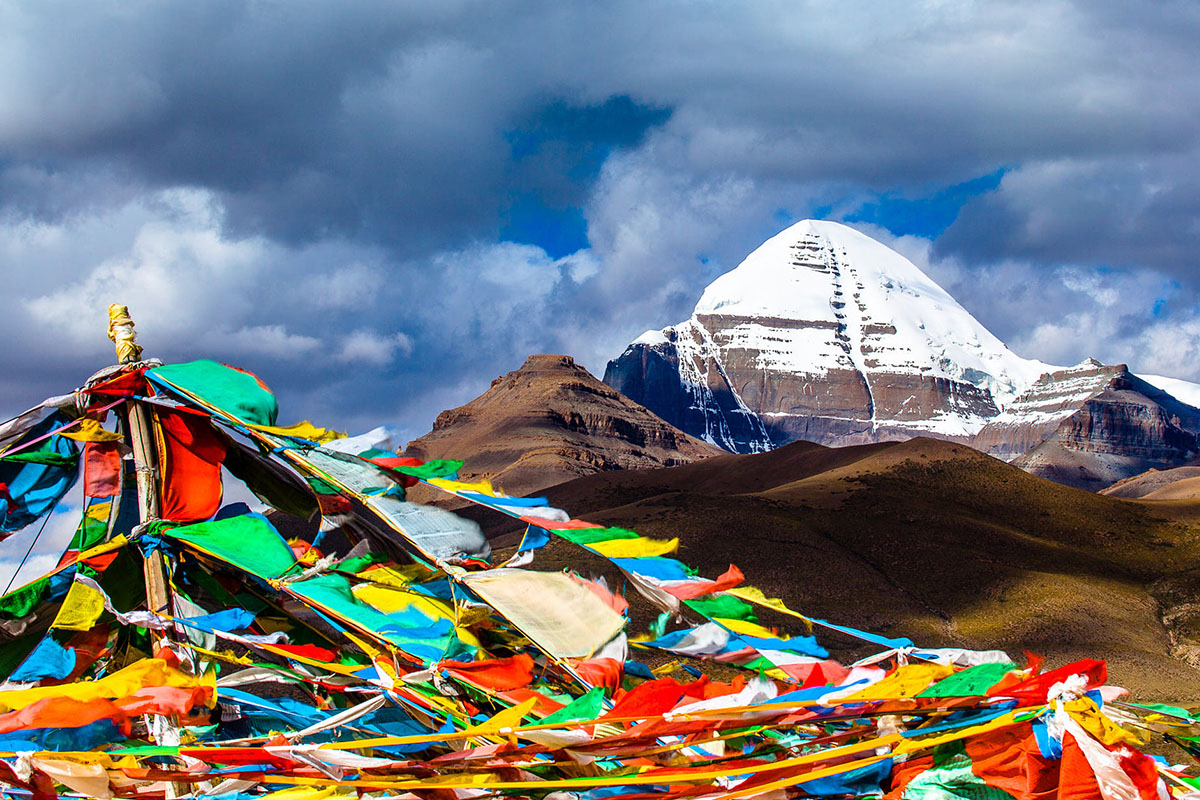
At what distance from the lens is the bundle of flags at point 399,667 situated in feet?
9.10

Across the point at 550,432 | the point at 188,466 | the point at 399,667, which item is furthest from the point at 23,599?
the point at 550,432

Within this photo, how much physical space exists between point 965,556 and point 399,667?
2256 cm

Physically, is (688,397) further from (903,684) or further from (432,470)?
(903,684)

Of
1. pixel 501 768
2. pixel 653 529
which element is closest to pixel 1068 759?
pixel 501 768

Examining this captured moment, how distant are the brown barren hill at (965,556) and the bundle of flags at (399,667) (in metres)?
13.0

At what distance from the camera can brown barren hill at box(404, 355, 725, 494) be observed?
70250 millimetres

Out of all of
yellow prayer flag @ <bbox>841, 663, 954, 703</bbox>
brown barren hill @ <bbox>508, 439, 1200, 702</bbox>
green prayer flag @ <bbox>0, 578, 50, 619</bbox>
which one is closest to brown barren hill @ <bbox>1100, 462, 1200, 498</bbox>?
brown barren hill @ <bbox>508, 439, 1200, 702</bbox>

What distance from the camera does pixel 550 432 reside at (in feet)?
265

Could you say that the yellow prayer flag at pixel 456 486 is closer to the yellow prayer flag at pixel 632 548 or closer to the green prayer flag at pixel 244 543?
the yellow prayer flag at pixel 632 548

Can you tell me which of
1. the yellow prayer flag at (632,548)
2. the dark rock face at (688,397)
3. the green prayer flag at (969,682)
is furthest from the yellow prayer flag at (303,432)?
the dark rock face at (688,397)

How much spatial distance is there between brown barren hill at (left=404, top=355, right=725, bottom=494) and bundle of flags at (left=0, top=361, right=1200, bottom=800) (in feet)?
200

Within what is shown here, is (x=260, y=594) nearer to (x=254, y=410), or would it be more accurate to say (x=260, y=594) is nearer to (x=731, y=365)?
(x=254, y=410)

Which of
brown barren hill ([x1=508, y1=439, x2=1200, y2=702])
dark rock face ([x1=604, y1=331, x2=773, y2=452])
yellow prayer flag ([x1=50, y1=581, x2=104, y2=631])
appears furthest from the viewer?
dark rock face ([x1=604, y1=331, x2=773, y2=452])

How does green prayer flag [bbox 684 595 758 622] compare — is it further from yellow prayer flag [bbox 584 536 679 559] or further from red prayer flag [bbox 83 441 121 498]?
red prayer flag [bbox 83 441 121 498]
